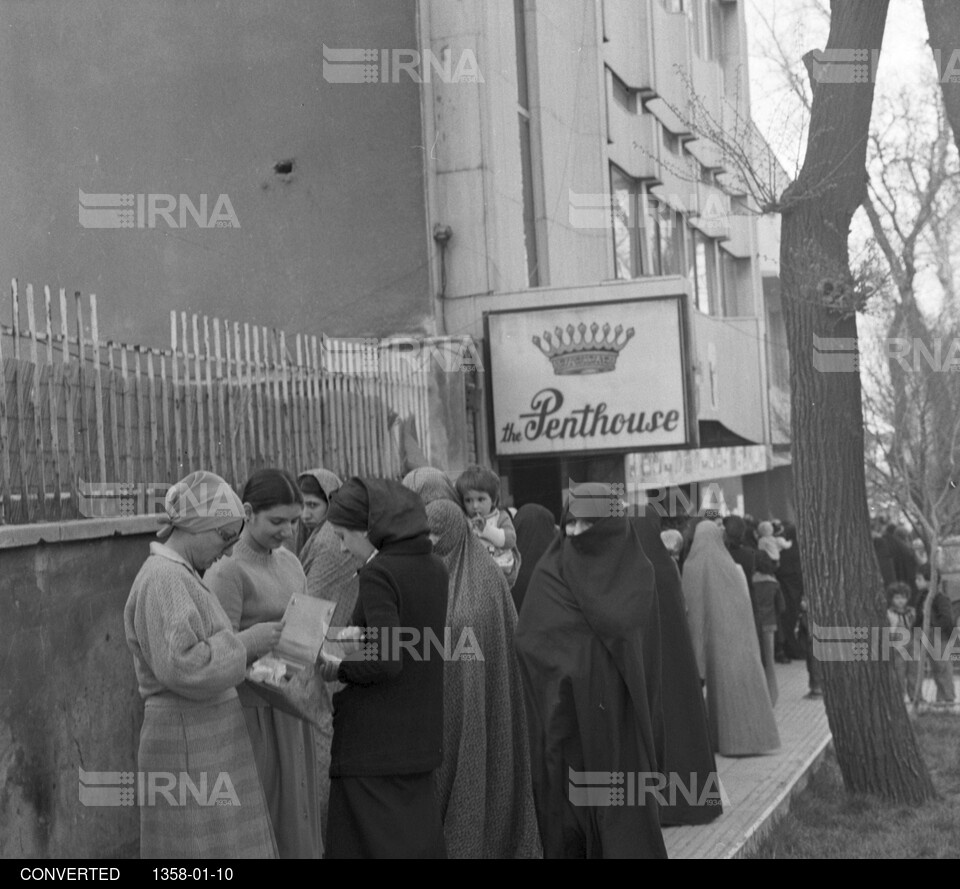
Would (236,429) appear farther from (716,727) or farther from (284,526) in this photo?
(716,727)

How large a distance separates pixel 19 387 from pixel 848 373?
5.42m

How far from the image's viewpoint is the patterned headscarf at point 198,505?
5.34 metres

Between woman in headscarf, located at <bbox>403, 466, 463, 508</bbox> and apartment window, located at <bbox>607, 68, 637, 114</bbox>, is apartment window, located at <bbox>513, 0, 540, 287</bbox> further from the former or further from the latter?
woman in headscarf, located at <bbox>403, 466, 463, 508</bbox>

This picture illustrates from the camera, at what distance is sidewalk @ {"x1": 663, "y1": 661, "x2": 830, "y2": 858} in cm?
792

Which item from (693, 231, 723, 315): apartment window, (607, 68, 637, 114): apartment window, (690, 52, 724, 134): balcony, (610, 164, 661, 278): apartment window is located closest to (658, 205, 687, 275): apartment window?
(610, 164, 661, 278): apartment window

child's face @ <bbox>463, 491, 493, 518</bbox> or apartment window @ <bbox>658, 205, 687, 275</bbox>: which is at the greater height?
apartment window @ <bbox>658, 205, 687, 275</bbox>

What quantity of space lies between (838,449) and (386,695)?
4.83 meters

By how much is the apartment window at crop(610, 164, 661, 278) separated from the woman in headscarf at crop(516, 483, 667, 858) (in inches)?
484

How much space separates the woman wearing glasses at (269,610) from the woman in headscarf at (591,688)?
106 cm

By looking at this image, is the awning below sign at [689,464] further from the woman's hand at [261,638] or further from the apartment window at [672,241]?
the woman's hand at [261,638]

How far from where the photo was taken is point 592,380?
13.0 meters

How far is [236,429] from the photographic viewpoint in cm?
893

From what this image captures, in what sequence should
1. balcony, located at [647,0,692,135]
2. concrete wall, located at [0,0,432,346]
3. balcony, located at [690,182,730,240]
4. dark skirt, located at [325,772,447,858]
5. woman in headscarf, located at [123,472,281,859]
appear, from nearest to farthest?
1. woman in headscarf, located at [123,472,281,859]
2. dark skirt, located at [325,772,447,858]
3. concrete wall, located at [0,0,432,346]
4. balcony, located at [647,0,692,135]
5. balcony, located at [690,182,730,240]

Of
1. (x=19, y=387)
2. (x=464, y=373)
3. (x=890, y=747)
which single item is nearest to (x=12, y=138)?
(x=464, y=373)
